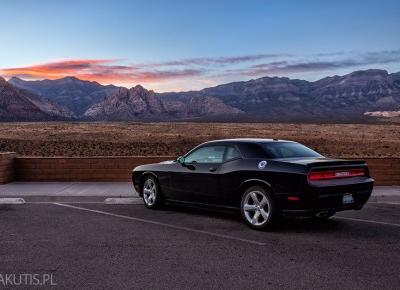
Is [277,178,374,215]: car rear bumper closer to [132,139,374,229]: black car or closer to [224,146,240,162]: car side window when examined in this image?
[132,139,374,229]: black car

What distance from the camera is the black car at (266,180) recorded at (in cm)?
834

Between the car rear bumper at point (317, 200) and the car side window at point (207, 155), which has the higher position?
the car side window at point (207, 155)

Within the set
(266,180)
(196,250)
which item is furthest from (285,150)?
(196,250)

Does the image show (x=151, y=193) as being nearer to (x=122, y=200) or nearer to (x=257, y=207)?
(x=122, y=200)

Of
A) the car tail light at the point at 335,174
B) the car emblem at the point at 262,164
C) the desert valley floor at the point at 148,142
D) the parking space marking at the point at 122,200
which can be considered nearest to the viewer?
the car tail light at the point at 335,174

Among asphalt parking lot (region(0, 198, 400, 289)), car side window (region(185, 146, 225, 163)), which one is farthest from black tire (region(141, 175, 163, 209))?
car side window (region(185, 146, 225, 163))

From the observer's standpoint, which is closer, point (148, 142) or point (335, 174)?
point (335, 174)

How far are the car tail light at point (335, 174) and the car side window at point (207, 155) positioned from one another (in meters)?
1.90

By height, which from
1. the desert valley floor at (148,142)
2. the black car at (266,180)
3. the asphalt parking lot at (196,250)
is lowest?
the desert valley floor at (148,142)

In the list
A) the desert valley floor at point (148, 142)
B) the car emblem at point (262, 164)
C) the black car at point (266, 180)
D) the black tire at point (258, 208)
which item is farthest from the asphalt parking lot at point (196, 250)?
the desert valley floor at point (148, 142)

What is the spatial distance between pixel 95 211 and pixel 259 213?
3.63 m

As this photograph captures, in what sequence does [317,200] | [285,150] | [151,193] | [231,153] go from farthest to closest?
[151,193] → [231,153] → [285,150] → [317,200]

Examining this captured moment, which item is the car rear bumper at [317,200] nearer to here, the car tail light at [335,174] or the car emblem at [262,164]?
the car tail light at [335,174]

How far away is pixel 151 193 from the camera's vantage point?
36.0 ft
